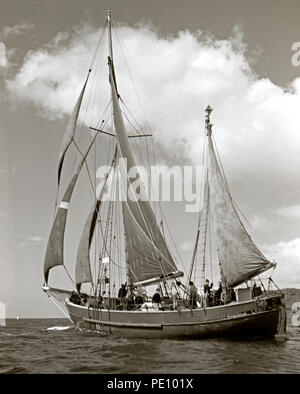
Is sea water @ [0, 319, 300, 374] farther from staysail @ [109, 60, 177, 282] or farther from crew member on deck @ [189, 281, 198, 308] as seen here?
staysail @ [109, 60, 177, 282]

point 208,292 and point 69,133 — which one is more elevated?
point 69,133

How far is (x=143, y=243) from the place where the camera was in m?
20.2

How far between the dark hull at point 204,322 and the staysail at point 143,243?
7.80ft

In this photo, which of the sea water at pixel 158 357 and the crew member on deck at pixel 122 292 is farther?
the crew member on deck at pixel 122 292

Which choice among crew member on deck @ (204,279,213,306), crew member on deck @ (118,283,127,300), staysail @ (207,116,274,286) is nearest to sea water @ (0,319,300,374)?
crew member on deck @ (204,279,213,306)

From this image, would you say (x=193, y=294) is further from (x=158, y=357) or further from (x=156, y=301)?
(x=158, y=357)

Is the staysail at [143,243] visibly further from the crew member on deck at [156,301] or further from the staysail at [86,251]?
the staysail at [86,251]

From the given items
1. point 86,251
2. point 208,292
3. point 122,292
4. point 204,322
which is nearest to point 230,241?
point 208,292

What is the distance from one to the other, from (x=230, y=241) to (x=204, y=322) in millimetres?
3745

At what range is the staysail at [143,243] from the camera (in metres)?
20.2

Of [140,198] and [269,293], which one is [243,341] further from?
[140,198]

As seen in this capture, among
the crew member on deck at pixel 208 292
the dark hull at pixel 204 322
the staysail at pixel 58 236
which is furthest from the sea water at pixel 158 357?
the staysail at pixel 58 236

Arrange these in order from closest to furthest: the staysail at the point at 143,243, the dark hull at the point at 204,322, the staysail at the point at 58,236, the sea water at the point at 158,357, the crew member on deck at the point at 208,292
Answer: the sea water at the point at 158,357, the dark hull at the point at 204,322, the crew member on deck at the point at 208,292, the staysail at the point at 143,243, the staysail at the point at 58,236

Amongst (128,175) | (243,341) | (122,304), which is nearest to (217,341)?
(243,341)
